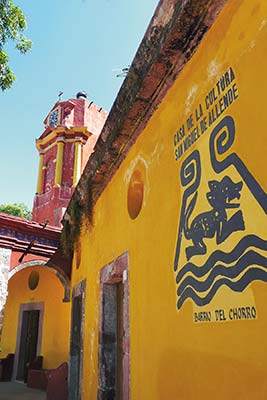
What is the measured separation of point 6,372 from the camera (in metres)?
9.69

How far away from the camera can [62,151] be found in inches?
525

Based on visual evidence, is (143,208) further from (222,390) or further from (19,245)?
(19,245)

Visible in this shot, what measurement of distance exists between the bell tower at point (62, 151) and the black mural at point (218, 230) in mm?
9829

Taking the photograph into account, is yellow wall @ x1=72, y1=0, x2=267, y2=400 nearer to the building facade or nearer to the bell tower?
the building facade

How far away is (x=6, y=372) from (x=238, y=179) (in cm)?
995

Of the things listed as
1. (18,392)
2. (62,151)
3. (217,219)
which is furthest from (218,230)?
(62,151)

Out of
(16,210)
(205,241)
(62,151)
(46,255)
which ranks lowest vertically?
(205,241)

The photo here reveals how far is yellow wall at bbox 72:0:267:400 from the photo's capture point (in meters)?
1.82

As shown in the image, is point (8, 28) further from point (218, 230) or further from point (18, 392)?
point (18, 392)

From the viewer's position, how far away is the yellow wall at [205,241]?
71.8 inches

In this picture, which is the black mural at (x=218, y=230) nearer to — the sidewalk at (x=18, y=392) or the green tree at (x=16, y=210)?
the sidewalk at (x=18, y=392)

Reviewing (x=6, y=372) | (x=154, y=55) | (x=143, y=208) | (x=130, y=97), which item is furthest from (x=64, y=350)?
→ (x=154, y=55)

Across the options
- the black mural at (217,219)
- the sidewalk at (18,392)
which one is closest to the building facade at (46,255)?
the sidewalk at (18,392)

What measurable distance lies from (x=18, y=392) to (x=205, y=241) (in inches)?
302
